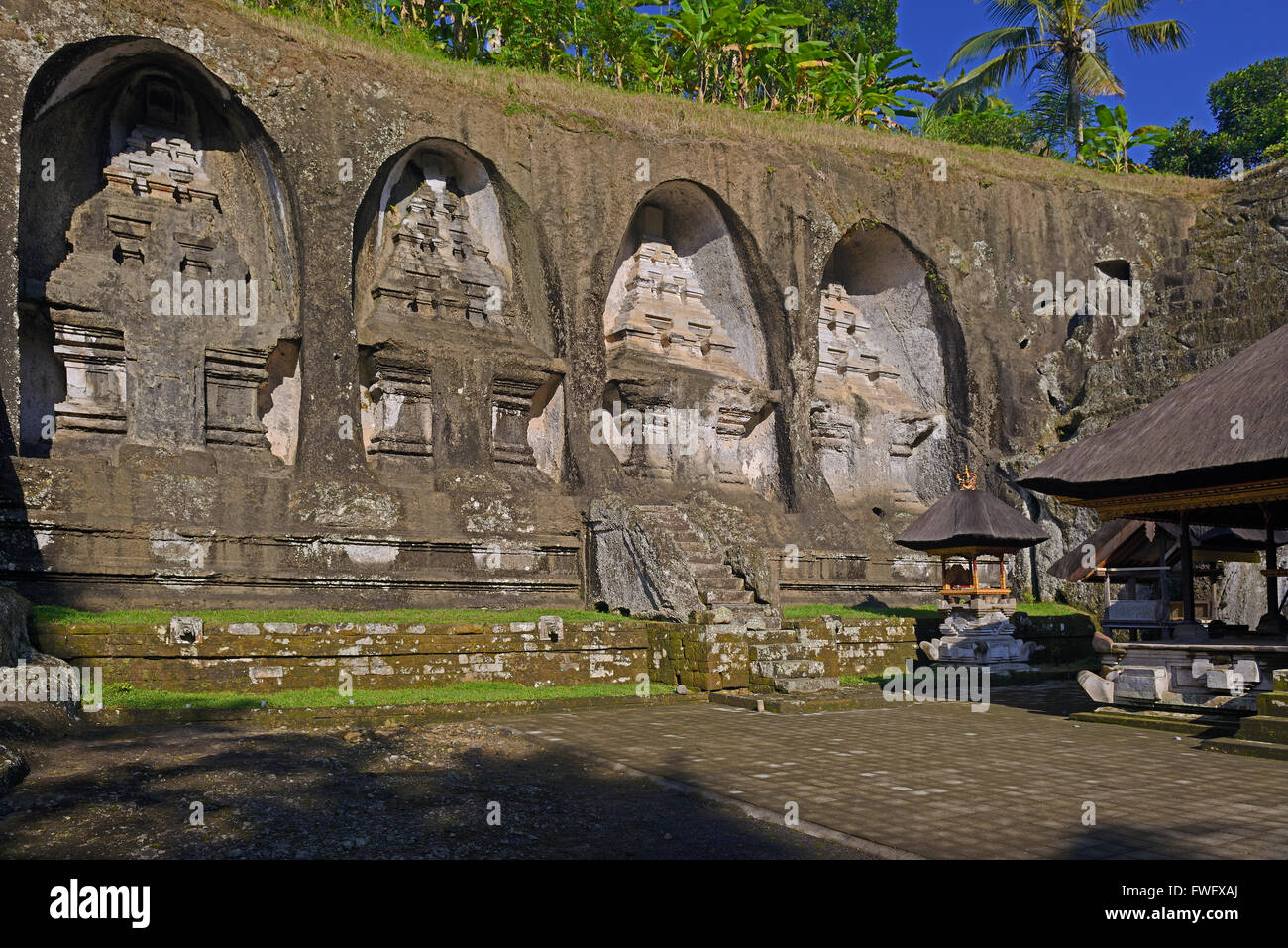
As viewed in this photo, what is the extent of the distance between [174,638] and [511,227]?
32.5 ft

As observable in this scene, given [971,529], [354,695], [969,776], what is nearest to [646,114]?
[971,529]

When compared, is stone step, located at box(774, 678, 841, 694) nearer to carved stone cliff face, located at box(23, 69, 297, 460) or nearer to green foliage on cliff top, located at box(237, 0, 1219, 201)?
carved stone cliff face, located at box(23, 69, 297, 460)

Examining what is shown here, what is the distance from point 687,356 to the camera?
64.6ft

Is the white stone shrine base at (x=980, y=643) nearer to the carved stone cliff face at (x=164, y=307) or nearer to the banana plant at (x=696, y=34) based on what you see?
the carved stone cliff face at (x=164, y=307)

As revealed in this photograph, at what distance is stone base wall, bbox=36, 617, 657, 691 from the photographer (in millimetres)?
9422

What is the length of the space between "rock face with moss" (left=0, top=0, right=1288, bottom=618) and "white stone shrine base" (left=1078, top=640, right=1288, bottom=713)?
4.41 meters

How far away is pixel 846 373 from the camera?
22.1m

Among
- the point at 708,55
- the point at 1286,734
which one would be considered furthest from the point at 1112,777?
the point at 708,55

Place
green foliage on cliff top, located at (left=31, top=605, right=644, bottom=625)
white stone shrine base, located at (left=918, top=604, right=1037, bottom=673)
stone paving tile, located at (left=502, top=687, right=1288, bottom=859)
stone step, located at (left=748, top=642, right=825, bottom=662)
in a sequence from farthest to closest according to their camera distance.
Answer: white stone shrine base, located at (left=918, top=604, right=1037, bottom=673), stone step, located at (left=748, top=642, right=825, bottom=662), green foliage on cliff top, located at (left=31, top=605, right=644, bottom=625), stone paving tile, located at (left=502, top=687, right=1288, bottom=859)

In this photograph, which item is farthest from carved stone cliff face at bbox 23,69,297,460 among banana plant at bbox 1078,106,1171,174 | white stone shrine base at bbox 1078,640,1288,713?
banana plant at bbox 1078,106,1171,174

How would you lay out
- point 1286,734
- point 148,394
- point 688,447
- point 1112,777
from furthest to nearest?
point 688,447
point 148,394
point 1286,734
point 1112,777

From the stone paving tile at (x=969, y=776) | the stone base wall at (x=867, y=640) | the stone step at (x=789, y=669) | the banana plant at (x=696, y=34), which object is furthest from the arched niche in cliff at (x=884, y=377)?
the stone paving tile at (x=969, y=776)

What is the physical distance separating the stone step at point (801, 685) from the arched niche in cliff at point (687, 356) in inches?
288

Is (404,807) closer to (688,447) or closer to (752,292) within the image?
(688,447)
